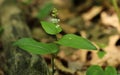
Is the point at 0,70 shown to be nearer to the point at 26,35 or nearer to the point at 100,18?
the point at 26,35

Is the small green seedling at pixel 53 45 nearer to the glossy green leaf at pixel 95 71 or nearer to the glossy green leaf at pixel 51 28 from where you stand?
the glossy green leaf at pixel 51 28

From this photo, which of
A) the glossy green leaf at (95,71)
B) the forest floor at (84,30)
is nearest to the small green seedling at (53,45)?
the glossy green leaf at (95,71)

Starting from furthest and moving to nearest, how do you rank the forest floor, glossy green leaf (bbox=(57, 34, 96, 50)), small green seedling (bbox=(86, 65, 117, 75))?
the forest floor
small green seedling (bbox=(86, 65, 117, 75))
glossy green leaf (bbox=(57, 34, 96, 50))

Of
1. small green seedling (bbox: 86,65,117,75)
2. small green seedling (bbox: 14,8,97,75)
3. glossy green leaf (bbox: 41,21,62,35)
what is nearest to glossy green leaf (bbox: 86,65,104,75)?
small green seedling (bbox: 86,65,117,75)

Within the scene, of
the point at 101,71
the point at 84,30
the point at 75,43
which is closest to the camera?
the point at 75,43

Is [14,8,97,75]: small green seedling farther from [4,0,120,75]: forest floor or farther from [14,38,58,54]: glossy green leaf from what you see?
[4,0,120,75]: forest floor

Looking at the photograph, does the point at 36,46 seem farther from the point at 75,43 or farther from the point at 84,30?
the point at 84,30

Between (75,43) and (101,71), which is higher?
(75,43)

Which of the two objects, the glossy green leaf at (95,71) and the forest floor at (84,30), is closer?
the glossy green leaf at (95,71)

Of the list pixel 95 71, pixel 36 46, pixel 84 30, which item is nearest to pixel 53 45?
pixel 36 46

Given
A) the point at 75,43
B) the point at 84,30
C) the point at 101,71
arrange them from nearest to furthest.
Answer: the point at 75,43
the point at 101,71
the point at 84,30

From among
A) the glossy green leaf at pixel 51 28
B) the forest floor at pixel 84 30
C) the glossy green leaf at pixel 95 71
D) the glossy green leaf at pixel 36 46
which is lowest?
the forest floor at pixel 84 30

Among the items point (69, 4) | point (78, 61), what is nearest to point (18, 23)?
point (78, 61)
